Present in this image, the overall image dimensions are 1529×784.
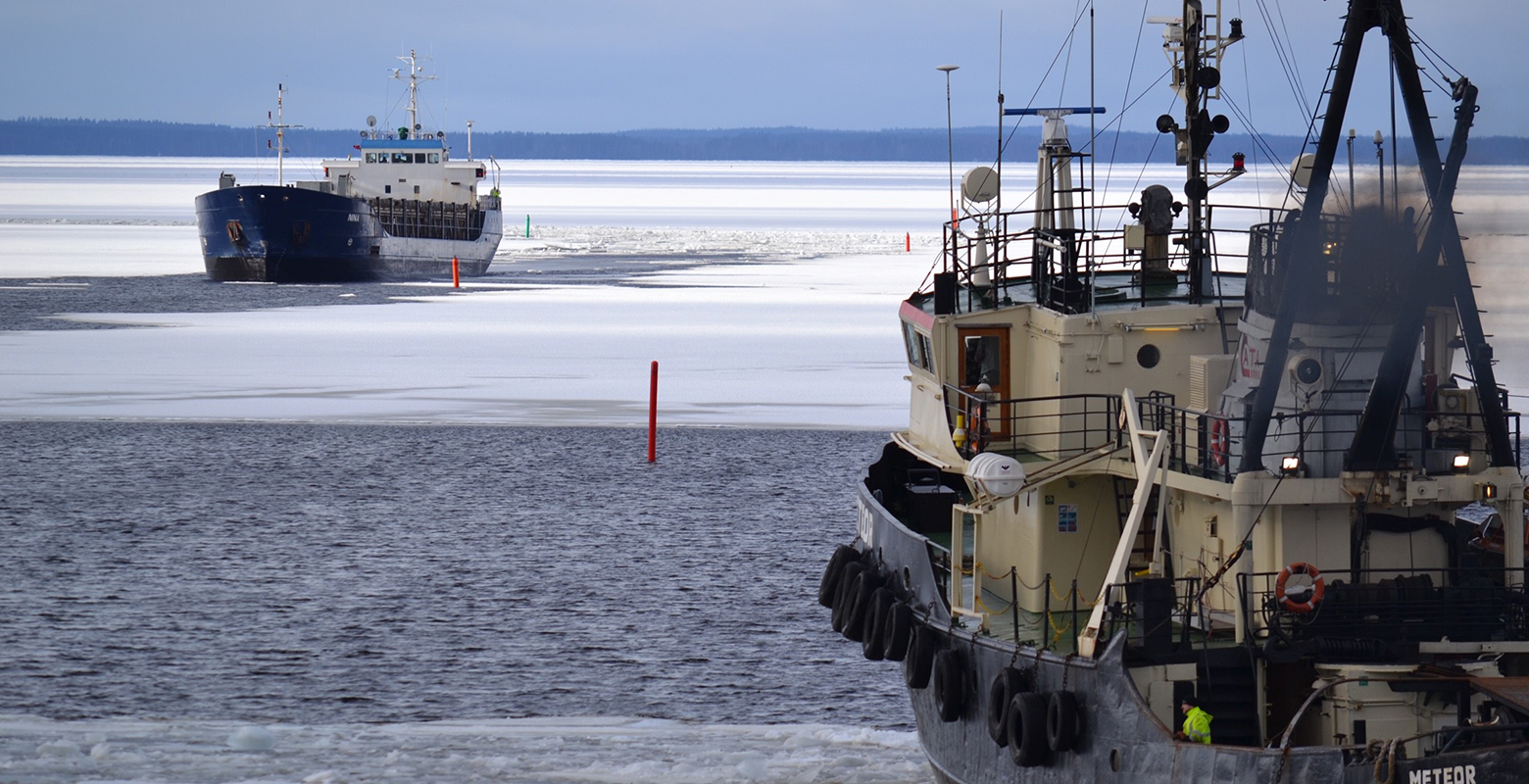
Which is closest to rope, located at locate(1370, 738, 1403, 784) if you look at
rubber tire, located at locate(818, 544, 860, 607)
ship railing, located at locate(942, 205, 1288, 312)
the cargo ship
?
ship railing, located at locate(942, 205, 1288, 312)

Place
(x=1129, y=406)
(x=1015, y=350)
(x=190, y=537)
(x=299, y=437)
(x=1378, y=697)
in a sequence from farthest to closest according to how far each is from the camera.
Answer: (x=299, y=437), (x=190, y=537), (x=1015, y=350), (x=1129, y=406), (x=1378, y=697)

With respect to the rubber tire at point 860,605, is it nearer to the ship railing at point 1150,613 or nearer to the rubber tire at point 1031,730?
the rubber tire at point 1031,730

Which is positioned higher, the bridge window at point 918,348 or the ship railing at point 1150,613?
the bridge window at point 918,348

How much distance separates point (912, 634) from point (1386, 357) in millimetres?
→ 5725

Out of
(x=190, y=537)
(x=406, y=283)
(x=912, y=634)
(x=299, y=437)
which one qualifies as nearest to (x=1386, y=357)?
(x=912, y=634)

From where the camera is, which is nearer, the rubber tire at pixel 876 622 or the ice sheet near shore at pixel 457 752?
the ice sheet near shore at pixel 457 752

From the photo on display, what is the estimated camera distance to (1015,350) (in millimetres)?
18953

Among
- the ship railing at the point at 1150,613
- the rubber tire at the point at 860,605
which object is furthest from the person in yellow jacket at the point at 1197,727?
the rubber tire at the point at 860,605

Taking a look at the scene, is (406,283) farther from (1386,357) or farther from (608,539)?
(1386,357)

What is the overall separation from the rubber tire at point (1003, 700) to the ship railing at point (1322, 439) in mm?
2463

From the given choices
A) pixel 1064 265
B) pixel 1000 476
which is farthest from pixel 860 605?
pixel 1064 265

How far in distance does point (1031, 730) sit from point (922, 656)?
2.76m

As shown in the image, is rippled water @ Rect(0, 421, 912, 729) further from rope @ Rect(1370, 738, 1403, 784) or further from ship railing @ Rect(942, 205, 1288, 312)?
rope @ Rect(1370, 738, 1403, 784)

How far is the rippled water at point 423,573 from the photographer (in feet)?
67.2
